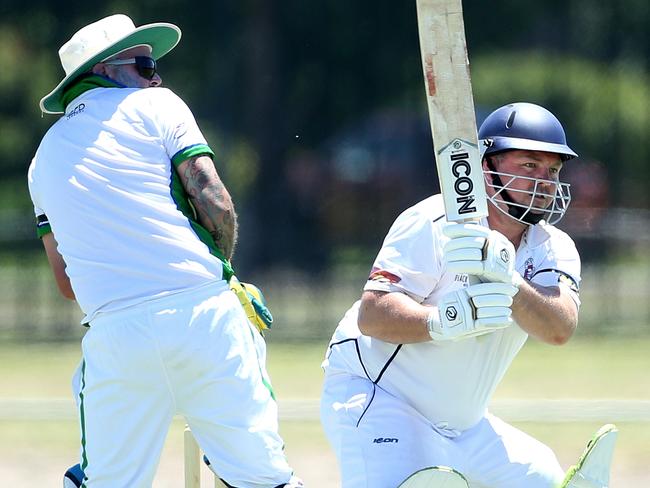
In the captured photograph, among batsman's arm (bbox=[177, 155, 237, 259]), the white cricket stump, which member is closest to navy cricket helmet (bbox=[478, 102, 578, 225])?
batsman's arm (bbox=[177, 155, 237, 259])

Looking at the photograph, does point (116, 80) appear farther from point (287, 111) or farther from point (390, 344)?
point (287, 111)

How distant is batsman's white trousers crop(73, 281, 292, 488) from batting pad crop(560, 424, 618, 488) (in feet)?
2.91

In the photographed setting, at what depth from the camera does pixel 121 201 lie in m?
3.97

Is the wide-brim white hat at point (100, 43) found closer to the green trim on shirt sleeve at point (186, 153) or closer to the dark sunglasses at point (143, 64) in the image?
the dark sunglasses at point (143, 64)

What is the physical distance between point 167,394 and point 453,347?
870mm

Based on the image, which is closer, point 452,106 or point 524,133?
point 452,106

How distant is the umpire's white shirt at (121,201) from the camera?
3.97 metres

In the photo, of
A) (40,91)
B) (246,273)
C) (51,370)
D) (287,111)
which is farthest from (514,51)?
(51,370)

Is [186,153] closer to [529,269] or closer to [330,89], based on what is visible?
[529,269]

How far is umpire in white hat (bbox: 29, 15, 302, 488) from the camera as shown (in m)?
Answer: 3.92

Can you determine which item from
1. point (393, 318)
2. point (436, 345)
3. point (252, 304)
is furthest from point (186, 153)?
point (436, 345)

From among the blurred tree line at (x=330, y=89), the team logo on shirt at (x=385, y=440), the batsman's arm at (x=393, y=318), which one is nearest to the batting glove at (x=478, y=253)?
the batsman's arm at (x=393, y=318)

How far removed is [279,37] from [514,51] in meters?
2.68

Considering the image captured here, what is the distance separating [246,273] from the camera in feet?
41.1
